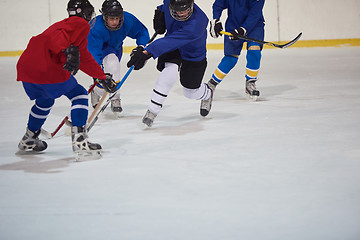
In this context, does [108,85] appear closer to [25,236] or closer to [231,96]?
[25,236]

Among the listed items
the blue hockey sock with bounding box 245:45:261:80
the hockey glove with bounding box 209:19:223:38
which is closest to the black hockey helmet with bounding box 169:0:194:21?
the hockey glove with bounding box 209:19:223:38

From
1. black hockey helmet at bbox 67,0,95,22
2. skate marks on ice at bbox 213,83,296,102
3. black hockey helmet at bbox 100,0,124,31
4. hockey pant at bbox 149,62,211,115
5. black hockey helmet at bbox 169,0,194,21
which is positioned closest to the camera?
black hockey helmet at bbox 67,0,95,22

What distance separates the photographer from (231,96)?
4824 millimetres

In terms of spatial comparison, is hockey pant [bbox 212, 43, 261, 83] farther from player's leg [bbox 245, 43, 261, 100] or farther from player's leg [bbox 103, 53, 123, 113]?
player's leg [bbox 103, 53, 123, 113]

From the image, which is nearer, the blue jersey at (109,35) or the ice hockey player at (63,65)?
the ice hockey player at (63,65)

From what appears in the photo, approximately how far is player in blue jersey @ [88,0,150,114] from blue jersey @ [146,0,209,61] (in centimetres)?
41

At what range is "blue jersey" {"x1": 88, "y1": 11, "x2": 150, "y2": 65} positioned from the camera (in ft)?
12.9

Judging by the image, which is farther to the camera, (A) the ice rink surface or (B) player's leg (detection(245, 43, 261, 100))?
(B) player's leg (detection(245, 43, 261, 100))

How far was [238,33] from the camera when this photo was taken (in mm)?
4457

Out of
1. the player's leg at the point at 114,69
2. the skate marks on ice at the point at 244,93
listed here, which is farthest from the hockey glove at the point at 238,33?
the player's leg at the point at 114,69

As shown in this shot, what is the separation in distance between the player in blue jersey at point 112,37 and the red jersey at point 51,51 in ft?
3.76

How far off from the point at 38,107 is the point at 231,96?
89.1 inches

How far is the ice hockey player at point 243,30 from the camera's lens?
455 cm

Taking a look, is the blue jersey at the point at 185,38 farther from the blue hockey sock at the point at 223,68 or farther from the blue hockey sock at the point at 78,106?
the blue hockey sock at the point at 223,68
